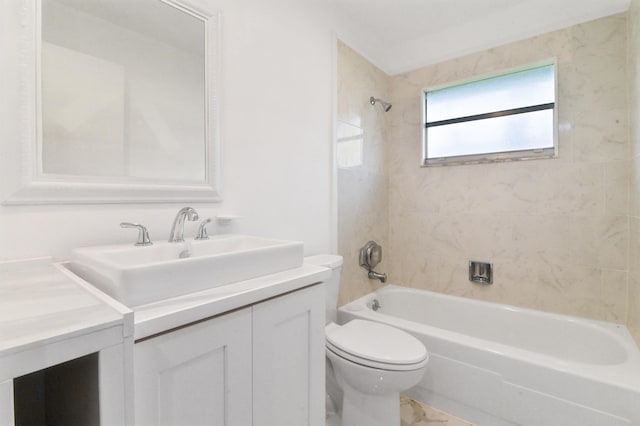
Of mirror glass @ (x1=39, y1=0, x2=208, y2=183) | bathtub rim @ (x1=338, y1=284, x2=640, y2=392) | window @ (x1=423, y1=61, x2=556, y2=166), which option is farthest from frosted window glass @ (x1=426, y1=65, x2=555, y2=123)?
mirror glass @ (x1=39, y1=0, x2=208, y2=183)

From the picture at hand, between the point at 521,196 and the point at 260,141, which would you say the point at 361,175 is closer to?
the point at 260,141

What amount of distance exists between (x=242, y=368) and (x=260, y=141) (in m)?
1.08

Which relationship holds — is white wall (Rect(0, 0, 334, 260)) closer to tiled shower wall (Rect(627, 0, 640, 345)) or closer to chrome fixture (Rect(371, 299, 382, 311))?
chrome fixture (Rect(371, 299, 382, 311))

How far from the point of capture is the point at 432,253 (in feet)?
7.89

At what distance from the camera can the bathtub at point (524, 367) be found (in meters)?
1.26

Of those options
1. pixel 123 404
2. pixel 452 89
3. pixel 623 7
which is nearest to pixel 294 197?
pixel 123 404

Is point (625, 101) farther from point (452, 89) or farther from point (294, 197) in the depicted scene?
point (294, 197)

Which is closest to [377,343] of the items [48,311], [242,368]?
[242,368]

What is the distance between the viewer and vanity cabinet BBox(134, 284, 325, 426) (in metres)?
0.66

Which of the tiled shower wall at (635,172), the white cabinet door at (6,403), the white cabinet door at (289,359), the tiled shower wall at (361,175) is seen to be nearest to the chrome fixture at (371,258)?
the tiled shower wall at (361,175)

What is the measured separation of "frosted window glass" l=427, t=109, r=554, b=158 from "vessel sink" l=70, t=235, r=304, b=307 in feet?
6.00

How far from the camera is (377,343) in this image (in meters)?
1.44

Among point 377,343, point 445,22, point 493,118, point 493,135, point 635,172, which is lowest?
point 377,343

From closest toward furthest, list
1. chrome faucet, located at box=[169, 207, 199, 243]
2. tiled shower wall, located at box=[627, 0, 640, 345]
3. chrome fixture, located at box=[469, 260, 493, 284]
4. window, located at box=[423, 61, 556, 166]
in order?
chrome faucet, located at box=[169, 207, 199, 243] < tiled shower wall, located at box=[627, 0, 640, 345] < window, located at box=[423, 61, 556, 166] < chrome fixture, located at box=[469, 260, 493, 284]
